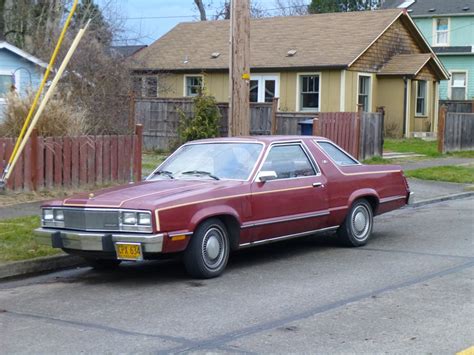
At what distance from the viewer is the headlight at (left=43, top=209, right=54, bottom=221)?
8.99 meters

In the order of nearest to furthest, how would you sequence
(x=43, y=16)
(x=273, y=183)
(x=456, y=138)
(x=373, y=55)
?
(x=273, y=183)
(x=456, y=138)
(x=373, y=55)
(x=43, y=16)

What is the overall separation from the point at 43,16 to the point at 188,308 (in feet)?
104

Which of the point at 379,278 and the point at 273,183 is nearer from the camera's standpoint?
the point at 379,278

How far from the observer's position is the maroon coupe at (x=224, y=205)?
27.3 ft

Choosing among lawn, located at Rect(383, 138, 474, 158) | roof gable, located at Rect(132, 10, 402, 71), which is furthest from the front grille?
roof gable, located at Rect(132, 10, 402, 71)

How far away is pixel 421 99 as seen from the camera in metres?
32.9

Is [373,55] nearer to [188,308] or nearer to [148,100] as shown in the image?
[148,100]

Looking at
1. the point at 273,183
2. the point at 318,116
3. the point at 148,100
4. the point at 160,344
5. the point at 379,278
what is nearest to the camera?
the point at 160,344

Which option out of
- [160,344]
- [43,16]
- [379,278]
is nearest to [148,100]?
[43,16]

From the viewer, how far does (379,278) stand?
8.66 m

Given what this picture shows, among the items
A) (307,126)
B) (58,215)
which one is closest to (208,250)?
(58,215)

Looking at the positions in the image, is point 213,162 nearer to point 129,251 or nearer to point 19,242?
point 129,251

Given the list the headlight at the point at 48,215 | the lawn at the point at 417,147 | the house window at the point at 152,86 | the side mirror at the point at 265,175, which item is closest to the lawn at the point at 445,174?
the lawn at the point at 417,147

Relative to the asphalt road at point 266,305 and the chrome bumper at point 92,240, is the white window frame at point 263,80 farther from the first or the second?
the chrome bumper at point 92,240
